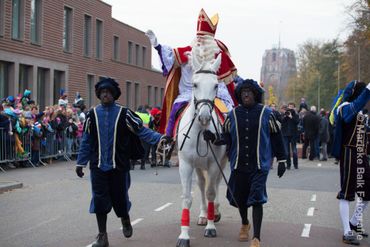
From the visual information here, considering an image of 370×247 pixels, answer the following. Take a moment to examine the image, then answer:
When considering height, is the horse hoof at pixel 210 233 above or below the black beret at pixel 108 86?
below

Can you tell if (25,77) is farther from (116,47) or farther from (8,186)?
(8,186)

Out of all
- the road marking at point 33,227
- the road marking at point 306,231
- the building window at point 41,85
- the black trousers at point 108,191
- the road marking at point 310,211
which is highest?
the building window at point 41,85

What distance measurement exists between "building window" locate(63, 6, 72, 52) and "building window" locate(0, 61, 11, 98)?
6.38 metres

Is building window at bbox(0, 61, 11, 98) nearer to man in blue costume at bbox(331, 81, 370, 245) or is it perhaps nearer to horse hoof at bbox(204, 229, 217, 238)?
horse hoof at bbox(204, 229, 217, 238)

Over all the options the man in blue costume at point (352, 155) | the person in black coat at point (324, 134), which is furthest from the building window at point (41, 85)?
the man in blue costume at point (352, 155)

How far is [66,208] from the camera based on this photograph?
11.0 meters

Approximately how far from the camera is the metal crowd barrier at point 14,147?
17.2 meters

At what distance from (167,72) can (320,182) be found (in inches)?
310

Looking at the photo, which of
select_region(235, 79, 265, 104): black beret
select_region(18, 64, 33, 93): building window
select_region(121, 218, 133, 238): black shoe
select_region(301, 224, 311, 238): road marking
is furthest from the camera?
select_region(18, 64, 33, 93): building window

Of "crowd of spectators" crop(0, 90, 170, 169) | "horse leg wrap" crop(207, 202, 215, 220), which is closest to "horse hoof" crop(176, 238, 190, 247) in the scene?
"horse leg wrap" crop(207, 202, 215, 220)

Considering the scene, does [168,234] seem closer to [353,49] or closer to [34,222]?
[34,222]

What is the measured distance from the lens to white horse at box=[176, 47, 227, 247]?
7714 millimetres

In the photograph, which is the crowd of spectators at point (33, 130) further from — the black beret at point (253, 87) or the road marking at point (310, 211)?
the black beret at point (253, 87)

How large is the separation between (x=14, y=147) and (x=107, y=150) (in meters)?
10.9
